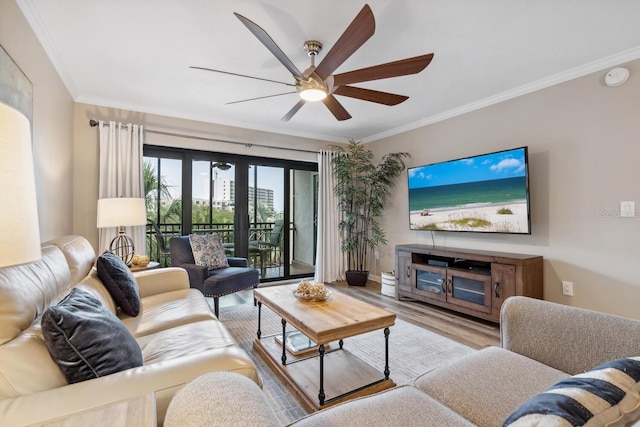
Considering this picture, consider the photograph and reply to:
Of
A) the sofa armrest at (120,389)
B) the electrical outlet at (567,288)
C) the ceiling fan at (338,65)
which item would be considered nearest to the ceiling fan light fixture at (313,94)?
the ceiling fan at (338,65)

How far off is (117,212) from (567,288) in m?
4.37

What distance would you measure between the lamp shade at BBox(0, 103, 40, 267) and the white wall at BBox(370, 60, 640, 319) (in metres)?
3.72

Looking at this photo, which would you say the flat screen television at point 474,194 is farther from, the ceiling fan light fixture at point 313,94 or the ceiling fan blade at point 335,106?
the ceiling fan light fixture at point 313,94

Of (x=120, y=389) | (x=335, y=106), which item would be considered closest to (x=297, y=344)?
(x=120, y=389)

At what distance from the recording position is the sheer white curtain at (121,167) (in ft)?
11.3

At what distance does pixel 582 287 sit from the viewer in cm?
276

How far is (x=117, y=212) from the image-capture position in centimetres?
282

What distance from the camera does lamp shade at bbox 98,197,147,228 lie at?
2.80 metres

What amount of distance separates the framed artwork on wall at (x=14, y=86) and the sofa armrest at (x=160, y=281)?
137cm

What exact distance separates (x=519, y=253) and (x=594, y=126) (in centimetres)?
136

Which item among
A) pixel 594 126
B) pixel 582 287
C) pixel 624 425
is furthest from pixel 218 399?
pixel 594 126

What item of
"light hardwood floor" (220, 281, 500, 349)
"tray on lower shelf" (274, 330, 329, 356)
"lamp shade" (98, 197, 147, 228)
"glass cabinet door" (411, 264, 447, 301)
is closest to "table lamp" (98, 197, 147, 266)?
"lamp shade" (98, 197, 147, 228)

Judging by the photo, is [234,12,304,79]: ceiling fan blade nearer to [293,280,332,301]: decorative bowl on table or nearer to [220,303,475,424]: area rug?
[293,280,332,301]: decorative bowl on table

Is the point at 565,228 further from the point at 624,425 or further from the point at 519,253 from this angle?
the point at 624,425
